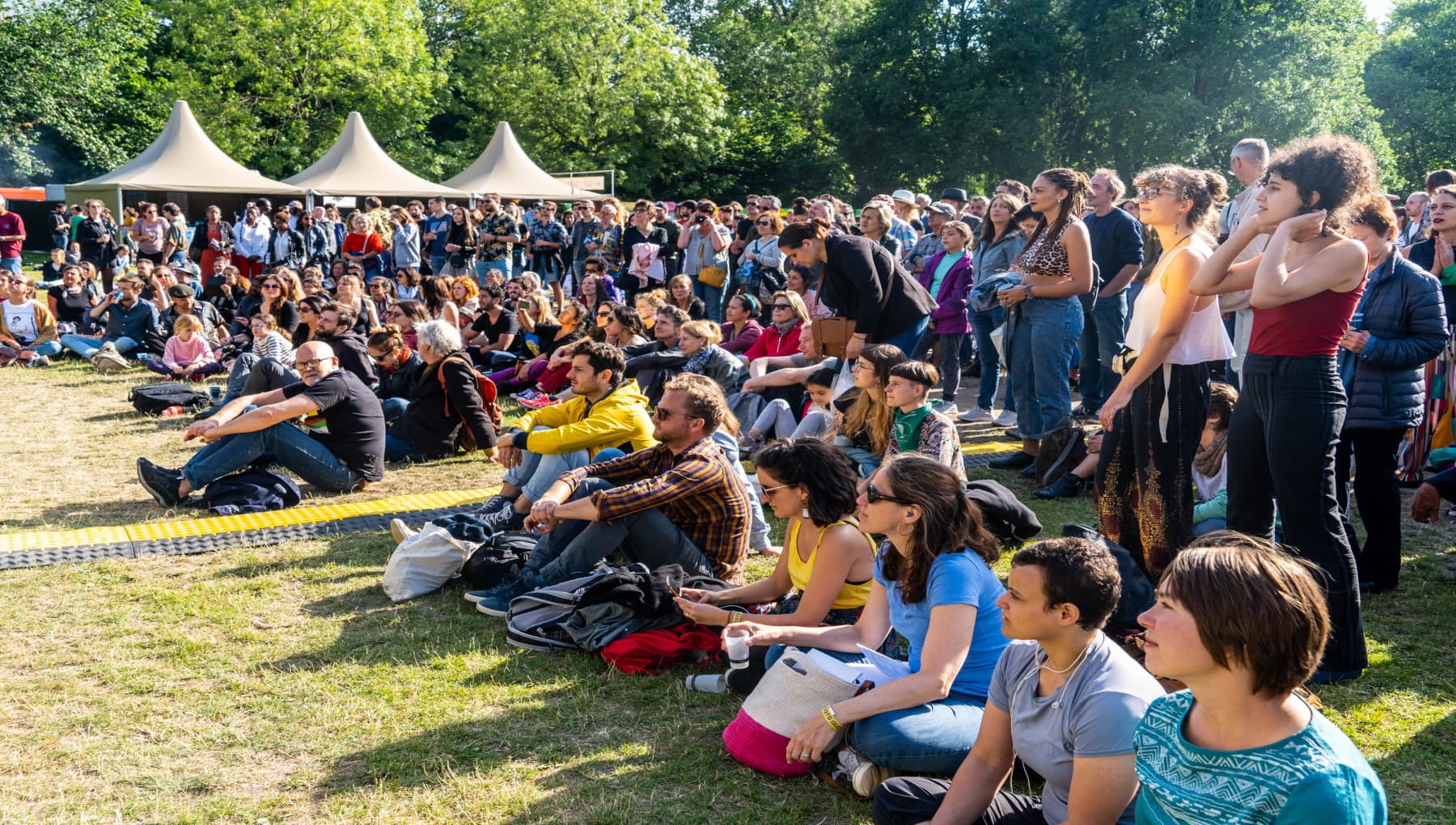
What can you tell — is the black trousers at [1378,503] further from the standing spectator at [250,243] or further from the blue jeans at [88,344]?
the standing spectator at [250,243]

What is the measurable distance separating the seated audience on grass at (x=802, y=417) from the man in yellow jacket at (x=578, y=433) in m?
1.10

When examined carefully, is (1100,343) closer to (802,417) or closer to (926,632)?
(802,417)

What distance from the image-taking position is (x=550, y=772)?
3.38m

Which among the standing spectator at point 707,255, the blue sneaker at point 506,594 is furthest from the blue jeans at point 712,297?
the blue sneaker at point 506,594

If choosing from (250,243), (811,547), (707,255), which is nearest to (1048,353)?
(811,547)

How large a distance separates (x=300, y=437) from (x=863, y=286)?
3523 mm

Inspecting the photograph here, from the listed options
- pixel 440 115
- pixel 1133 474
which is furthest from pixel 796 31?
pixel 1133 474

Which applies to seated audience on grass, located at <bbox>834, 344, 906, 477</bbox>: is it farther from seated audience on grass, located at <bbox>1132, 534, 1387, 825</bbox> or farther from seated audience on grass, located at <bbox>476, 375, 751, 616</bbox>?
seated audience on grass, located at <bbox>1132, 534, 1387, 825</bbox>

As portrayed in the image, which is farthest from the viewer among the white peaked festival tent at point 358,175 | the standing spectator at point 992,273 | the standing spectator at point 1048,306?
the white peaked festival tent at point 358,175

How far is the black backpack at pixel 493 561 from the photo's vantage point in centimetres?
500

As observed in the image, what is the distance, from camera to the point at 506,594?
15.9 ft

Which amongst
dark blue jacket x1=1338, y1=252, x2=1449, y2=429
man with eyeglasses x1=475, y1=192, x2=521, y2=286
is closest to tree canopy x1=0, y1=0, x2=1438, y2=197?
man with eyeglasses x1=475, y1=192, x2=521, y2=286

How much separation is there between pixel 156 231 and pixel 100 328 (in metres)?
4.14

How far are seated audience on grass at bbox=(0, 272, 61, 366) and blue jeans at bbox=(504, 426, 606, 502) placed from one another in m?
9.25
